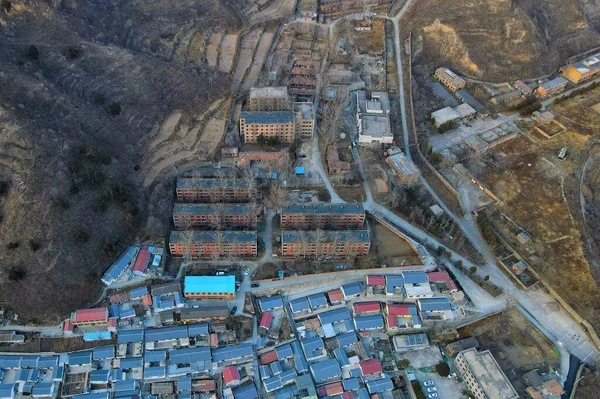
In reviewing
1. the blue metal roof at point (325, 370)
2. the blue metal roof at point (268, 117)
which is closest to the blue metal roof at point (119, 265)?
→ the blue metal roof at point (268, 117)

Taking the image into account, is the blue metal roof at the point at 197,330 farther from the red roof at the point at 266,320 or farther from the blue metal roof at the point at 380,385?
the blue metal roof at the point at 380,385

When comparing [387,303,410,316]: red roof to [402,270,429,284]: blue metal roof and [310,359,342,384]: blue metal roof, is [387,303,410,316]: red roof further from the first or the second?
[310,359,342,384]: blue metal roof

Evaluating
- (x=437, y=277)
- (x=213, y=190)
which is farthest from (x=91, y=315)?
(x=437, y=277)

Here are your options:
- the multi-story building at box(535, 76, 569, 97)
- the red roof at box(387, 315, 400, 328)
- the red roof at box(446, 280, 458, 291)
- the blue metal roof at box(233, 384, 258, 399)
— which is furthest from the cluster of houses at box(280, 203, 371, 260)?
the multi-story building at box(535, 76, 569, 97)

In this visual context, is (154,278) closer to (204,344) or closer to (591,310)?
(204,344)

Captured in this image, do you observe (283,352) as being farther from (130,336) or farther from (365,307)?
(130,336)
